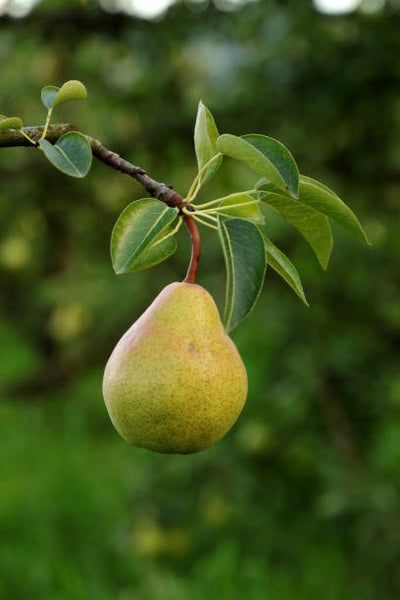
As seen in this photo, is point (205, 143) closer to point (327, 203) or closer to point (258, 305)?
point (327, 203)

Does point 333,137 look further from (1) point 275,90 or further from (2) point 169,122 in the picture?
(2) point 169,122

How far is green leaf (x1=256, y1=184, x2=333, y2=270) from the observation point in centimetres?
79

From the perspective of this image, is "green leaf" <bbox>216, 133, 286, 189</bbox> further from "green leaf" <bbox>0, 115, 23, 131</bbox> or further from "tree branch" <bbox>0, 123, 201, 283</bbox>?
"green leaf" <bbox>0, 115, 23, 131</bbox>

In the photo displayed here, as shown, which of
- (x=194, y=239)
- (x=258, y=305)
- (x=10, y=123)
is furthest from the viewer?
(x=258, y=305)

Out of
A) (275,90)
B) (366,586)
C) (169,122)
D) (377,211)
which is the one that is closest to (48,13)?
(169,122)

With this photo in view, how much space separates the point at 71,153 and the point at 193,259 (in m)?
0.19

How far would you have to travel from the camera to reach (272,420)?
8.89 feet

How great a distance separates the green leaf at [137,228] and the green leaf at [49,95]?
16 cm

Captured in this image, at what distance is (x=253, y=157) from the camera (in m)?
0.70

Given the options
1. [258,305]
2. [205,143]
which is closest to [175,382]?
[205,143]

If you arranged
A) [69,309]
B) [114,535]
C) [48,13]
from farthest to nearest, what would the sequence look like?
[69,309]
[114,535]
[48,13]

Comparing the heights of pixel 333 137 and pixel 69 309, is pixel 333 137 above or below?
above

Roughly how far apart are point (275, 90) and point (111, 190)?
0.62 meters

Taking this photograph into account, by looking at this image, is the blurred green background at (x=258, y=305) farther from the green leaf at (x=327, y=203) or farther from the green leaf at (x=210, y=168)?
the green leaf at (x=327, y=203)
